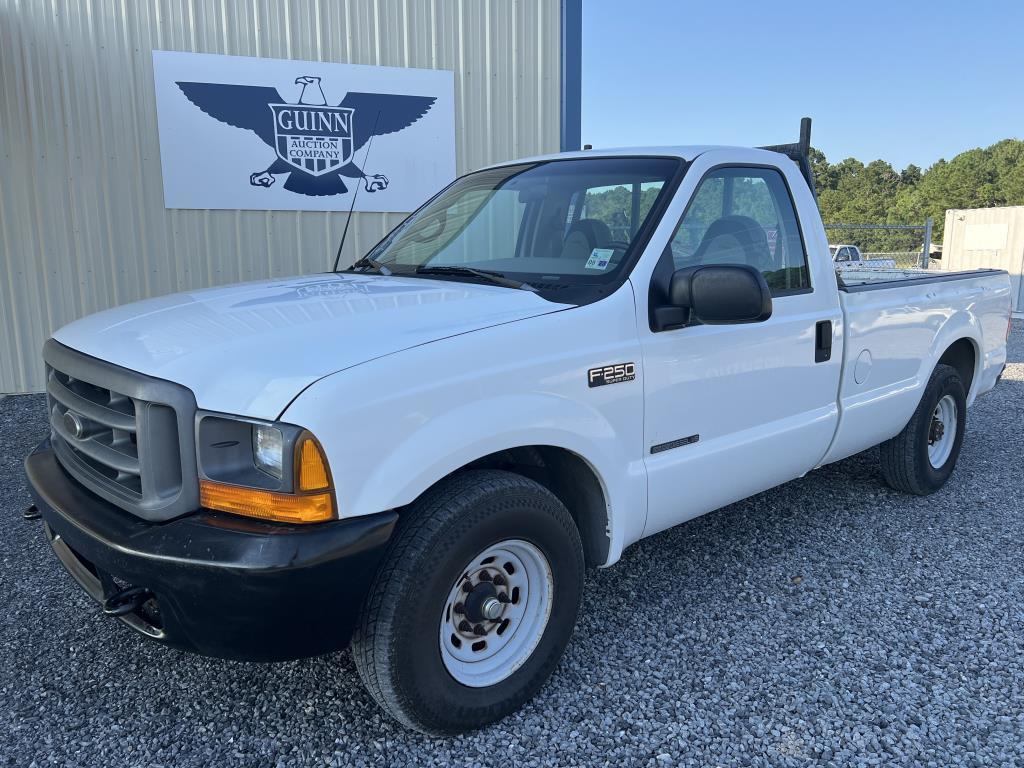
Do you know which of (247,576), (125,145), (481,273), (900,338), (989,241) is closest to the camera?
(247,576)

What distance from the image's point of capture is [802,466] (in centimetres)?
367

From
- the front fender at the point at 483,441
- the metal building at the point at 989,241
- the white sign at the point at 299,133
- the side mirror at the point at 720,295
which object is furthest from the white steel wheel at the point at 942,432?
the metal building at the point at 989,241

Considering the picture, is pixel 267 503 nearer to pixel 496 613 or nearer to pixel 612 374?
pixel 496 613

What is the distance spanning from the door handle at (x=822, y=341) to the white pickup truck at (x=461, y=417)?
0.06 feet

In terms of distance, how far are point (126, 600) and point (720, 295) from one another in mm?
2060

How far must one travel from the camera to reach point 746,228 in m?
3.44

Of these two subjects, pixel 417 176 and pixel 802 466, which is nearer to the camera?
pixel 802 466

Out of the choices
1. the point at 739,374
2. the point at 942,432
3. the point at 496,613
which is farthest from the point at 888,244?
the point at 496,613

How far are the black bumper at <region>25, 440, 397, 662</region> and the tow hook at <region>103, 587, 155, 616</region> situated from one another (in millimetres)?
34

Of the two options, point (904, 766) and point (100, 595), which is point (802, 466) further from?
point (100, 595)

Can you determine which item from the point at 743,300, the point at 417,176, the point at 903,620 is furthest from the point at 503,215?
the point at 417,176

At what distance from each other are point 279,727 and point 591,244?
2.05 m

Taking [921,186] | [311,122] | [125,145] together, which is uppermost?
[921,186]

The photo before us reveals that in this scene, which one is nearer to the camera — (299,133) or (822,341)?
(822,341)
